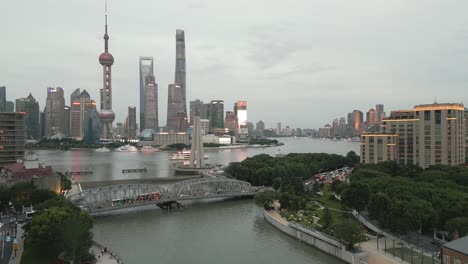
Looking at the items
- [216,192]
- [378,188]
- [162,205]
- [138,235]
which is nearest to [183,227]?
[138,235]

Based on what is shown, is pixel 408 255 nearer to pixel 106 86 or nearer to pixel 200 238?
pixel 200 238

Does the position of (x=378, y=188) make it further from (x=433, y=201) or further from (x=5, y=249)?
(x=5, y=249)

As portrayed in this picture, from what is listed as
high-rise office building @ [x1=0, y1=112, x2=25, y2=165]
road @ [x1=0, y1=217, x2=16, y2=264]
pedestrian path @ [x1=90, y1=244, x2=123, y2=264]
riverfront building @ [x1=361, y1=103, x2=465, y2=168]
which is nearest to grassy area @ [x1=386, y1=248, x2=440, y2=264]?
pedestrian path @ [x1=90, y1=244, x2=123, y2=264]

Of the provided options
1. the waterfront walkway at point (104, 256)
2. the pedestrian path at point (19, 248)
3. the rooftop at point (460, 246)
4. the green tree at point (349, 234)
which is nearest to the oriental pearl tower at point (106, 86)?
the pedestrian path at point (19, 248)

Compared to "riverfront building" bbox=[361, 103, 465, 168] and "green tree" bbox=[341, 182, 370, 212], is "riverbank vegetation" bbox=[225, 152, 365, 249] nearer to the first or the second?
"green tree" bbox=[341, 182, 370, 212]

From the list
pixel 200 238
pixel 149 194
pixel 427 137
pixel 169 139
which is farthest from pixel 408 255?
pixel 169 139

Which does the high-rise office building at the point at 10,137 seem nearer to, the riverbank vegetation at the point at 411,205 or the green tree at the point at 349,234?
the riverbank vegetation at the point at 411,205
